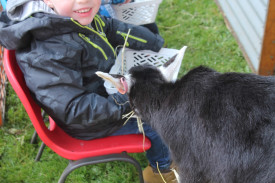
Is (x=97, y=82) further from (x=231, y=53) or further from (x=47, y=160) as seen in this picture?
(x=231, y=53)

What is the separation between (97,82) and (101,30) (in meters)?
0.39

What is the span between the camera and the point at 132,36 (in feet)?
8.01

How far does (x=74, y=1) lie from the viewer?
188 centimetres

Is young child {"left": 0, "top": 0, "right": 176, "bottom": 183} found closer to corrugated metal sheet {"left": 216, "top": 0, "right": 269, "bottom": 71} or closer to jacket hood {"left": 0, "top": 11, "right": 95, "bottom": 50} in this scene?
jacket hood {"left": 0, "top": 11, "right": 95, "bottom": 50}

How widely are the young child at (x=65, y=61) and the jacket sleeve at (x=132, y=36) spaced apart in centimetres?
32

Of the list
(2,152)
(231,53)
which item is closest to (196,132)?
(2,152)

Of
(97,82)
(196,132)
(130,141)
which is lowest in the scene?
(130,141)

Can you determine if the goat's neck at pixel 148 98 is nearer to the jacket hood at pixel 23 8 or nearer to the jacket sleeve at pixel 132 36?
the jacket hood at pixel 23 8

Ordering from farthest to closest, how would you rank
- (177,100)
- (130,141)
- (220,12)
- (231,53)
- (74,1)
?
(220,12) < (231,53) < (130,141) < (74,1) < (177,100)

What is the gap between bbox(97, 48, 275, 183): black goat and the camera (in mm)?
1398

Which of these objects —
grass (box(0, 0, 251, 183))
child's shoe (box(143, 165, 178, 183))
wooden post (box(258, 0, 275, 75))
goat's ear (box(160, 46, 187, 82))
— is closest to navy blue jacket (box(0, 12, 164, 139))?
goat's ear (box(160, 46, 187, 82))

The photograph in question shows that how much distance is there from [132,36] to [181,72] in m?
1.09

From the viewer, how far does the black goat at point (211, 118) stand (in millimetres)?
1398

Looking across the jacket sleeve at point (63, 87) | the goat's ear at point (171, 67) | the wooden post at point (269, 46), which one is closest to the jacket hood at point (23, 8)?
the jacket sleeve at point (63, 87)
